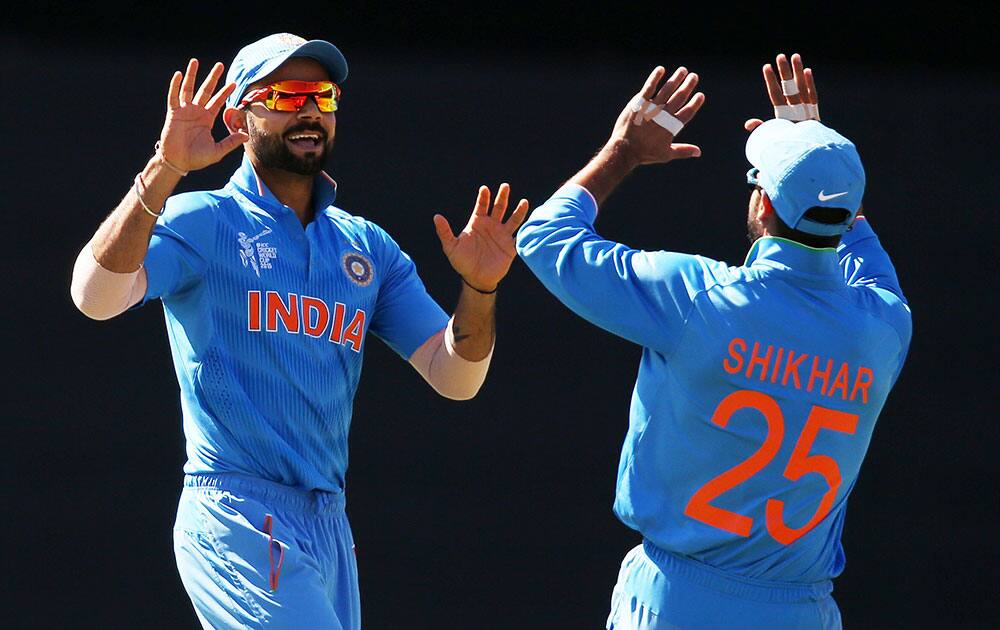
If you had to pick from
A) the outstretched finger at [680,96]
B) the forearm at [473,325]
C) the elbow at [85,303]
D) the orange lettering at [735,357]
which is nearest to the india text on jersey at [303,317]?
the forearm at [473,325]

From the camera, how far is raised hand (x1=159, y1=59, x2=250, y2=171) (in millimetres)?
3189

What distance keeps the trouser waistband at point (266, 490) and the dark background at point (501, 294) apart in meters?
1.74

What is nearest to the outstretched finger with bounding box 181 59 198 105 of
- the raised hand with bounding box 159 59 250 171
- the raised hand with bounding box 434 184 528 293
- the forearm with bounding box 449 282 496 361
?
the raised hand with bounding box 159 59 250 171

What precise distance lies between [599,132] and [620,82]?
18 centimetres

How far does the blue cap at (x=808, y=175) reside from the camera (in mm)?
3072

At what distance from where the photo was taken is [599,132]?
5391mm

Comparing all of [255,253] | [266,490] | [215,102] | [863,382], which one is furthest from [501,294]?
[863,382]

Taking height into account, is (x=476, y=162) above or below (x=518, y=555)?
above

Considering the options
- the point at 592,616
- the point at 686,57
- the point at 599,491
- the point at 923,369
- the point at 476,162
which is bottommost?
the point at 592,616

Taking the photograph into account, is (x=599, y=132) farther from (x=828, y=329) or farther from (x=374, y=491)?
(x=828, y=329)

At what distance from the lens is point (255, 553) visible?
335cm

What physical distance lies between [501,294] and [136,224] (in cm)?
228

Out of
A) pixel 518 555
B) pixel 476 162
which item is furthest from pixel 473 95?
pixel 518 555

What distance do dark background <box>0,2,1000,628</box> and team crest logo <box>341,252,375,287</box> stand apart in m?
1.60
